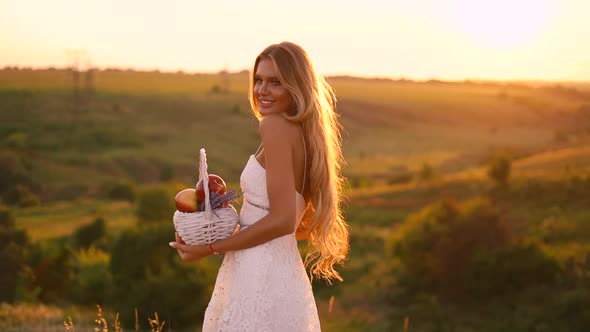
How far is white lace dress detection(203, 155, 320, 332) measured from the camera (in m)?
3.64

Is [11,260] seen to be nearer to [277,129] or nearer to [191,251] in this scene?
[191,251]

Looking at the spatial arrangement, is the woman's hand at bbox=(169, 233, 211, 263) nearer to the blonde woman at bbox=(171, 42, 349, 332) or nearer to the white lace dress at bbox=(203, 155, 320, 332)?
the blonde woman at bbox=(171, 42, 349, 332)

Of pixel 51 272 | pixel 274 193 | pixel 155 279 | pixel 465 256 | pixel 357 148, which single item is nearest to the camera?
pixel 274 193

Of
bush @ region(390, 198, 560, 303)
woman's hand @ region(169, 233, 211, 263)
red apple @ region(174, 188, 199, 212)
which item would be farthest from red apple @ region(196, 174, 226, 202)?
bush @ region(390, 198, 560, 303)

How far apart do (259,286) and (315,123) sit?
2.60 feet

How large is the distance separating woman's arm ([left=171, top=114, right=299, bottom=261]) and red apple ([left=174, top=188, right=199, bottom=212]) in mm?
171

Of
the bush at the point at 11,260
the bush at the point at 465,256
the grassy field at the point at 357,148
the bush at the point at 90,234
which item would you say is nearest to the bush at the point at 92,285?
the bush at the point at 11,260

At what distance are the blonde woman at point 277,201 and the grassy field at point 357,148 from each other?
2.82 metres

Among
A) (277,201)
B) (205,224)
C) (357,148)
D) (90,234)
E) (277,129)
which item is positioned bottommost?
(357,148)

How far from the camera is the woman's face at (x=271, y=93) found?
3.74 meters

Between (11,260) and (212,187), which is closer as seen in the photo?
(212,187)

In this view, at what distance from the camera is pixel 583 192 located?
39656 millimetres

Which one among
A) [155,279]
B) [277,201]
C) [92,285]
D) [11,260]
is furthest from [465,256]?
[277,201]

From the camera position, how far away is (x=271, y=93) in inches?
147
